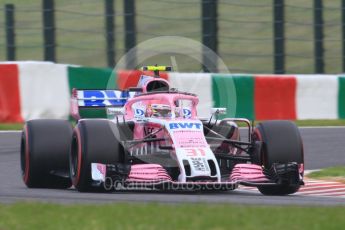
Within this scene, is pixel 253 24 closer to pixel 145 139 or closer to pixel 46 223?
pixel 145 139

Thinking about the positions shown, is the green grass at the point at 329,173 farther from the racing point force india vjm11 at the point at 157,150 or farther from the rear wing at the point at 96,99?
the rear wing at the point at 96,99

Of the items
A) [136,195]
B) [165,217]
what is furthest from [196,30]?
[165,217]

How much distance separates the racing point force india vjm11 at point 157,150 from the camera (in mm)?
10188

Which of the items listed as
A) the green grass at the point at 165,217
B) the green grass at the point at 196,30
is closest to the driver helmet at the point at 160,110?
the green grass at the point at 165,217

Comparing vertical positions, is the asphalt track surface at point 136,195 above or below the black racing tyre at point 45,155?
below

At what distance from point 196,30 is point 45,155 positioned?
8.26 m

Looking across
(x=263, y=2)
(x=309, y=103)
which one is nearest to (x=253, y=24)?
(x=263, y=2)

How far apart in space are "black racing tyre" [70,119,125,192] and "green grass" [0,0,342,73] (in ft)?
25.9

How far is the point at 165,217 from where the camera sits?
7.58 meters

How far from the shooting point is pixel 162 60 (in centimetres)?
2200

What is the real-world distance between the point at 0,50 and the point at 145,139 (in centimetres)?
1074

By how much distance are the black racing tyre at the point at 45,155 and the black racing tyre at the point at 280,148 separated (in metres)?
2.05

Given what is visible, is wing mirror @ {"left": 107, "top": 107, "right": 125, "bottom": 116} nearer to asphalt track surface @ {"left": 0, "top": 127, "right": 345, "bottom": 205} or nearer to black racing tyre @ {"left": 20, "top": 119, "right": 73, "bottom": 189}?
black racing tyre @ {"left": 20, "top": 119, "right": 73, "bottom": 189}

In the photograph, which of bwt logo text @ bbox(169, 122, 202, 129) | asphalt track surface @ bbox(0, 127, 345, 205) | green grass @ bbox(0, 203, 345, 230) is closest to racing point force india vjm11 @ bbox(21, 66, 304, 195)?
bwt logo text @ bbox(169, 122, 202, 129)
